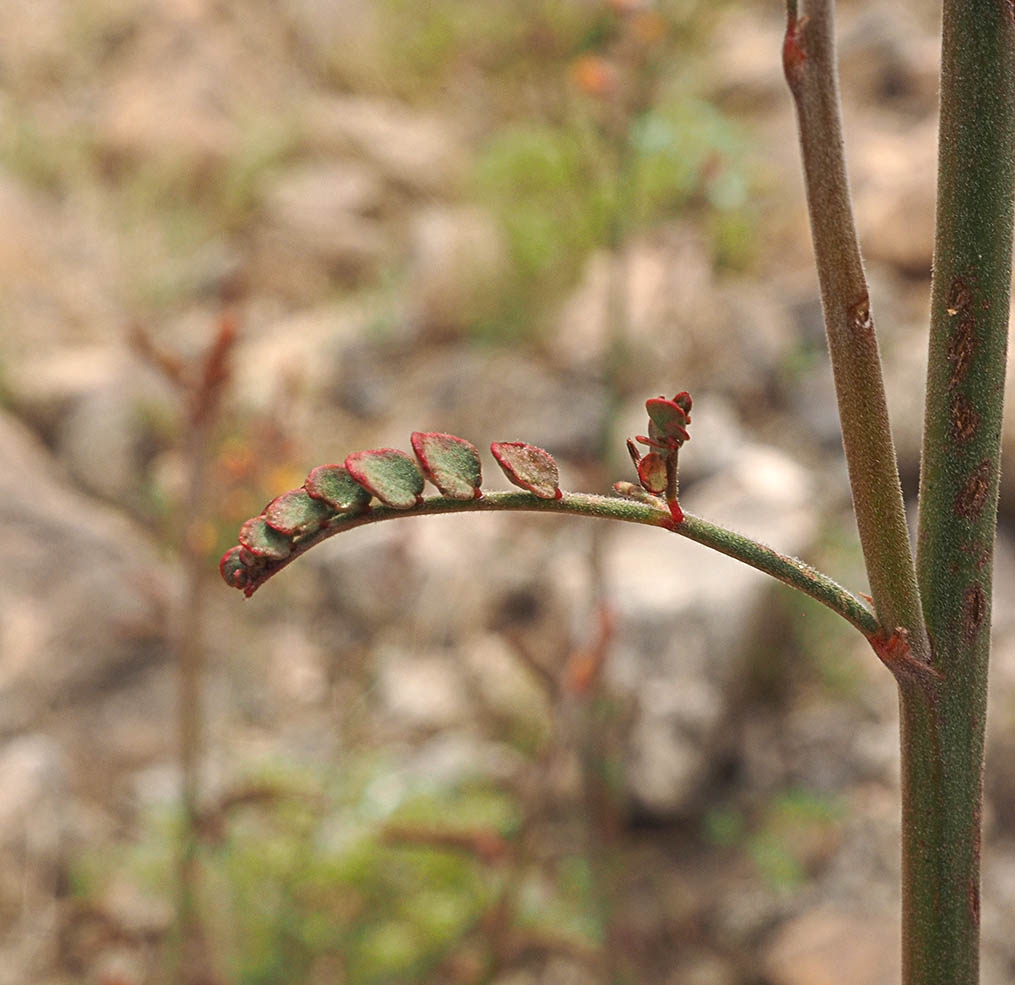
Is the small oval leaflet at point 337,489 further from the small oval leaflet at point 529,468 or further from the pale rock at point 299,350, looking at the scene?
the pale rock at point 299,350

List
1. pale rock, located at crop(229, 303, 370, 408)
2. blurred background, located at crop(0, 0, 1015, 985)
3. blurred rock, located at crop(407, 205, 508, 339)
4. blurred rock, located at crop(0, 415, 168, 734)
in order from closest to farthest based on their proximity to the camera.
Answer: blurred background, located at crop(0, 0, 1015, 985) < blurred rock, located at crop(0, 415, 168, 734) < pale rock, located at crop(229, 303, 370, 408) < blurred rock, located at crop(407, 205, 508, 339)

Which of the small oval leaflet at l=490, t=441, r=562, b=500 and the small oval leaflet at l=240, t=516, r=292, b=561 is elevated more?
the small oval leaflet at l=490, t=441, r=562, b=500

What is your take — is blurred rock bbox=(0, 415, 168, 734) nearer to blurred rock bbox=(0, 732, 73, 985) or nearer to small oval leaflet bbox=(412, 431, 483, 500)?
blurred rock bbox=(0, 732, 73, 985)

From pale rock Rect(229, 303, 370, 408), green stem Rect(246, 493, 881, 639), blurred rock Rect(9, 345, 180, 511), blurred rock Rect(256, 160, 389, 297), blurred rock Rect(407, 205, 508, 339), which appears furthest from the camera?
blurred rock Rect(256, 160, 389, 297)

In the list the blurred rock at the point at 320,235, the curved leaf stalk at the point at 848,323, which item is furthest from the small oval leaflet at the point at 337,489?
the blurred rock at the point at 320,235

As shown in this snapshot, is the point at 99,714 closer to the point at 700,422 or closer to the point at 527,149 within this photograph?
the point at 700,422

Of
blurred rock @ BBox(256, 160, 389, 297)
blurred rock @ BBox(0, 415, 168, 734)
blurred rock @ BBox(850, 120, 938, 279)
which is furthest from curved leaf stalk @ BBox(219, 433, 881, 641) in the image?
blurred rock @ BBox(256, 160, 389, 297)
